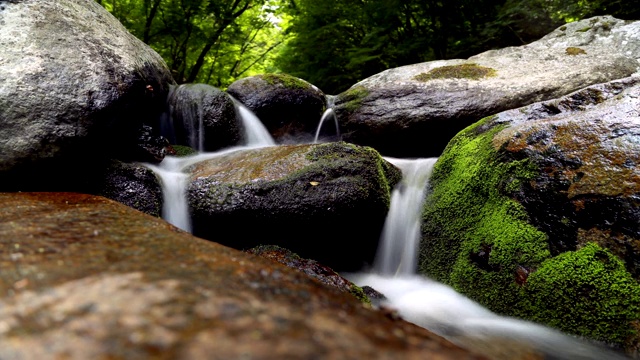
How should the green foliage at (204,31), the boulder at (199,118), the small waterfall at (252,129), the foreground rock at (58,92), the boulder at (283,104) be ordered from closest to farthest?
the foreground rock at (58,92) → the boulder at (199,118) → the small waterfall at (252,129) → the boulder at (283,104) → the green foliage at (204,31)

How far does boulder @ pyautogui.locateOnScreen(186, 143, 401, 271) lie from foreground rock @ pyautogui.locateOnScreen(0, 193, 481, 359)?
98.3 inches

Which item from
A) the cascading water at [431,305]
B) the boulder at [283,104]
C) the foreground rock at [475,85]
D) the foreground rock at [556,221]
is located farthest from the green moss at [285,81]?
the foreground rock at [556,221]

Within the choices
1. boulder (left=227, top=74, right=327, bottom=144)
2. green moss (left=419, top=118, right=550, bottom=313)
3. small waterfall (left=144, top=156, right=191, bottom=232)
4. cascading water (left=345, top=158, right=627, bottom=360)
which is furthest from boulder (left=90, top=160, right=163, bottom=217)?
boulder (left=227, top=74, right=327, bottom=144)

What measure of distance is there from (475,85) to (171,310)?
23.3 ft

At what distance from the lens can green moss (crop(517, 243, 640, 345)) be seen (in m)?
2.50

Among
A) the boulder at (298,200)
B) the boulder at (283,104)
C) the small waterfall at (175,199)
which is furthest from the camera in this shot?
the boulder at (283,104)

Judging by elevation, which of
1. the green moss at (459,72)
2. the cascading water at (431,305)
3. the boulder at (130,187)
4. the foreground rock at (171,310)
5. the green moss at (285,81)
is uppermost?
the green moss at (459,72)

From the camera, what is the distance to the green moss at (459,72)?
280 inches

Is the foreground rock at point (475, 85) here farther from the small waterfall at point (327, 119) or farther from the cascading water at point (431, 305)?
the cascading water at point (431, 305)

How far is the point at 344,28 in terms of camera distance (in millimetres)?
10906

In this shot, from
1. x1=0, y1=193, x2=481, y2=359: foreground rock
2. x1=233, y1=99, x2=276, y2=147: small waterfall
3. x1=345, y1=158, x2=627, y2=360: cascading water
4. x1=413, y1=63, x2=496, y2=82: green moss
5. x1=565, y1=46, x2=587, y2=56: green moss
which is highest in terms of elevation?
x1=565, y1=46, x2=587, y2=56: green moss

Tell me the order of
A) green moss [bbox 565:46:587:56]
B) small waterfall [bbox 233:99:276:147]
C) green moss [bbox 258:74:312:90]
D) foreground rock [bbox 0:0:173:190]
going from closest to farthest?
foreground rock [bbox 0:0:173:190]
green moss [bbox 565:46:587:56]
small waterfall [bbox 233:99:276:147]
green moss [bbox 258:74:312:90]

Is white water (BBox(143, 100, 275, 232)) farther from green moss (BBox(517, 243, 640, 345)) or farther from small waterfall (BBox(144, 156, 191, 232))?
green moss (BBox(517, 243, 640, 345))

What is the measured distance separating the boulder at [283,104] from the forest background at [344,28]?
95.7 inches
